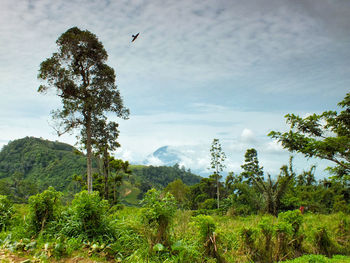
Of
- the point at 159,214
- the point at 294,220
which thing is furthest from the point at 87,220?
the point at 294,220

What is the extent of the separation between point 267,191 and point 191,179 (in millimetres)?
101630

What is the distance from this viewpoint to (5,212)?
19.8 ft

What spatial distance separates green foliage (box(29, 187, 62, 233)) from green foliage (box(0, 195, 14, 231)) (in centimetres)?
94

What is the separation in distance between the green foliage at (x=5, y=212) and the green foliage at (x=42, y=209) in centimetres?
94

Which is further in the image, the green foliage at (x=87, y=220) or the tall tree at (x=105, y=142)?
the tall tree at (x=105, y=142)

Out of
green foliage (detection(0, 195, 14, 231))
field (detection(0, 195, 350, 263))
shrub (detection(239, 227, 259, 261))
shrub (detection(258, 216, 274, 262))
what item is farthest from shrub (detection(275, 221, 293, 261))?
A: green foliage (detection(0, 195, 14, 231))

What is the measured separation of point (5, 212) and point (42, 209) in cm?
141

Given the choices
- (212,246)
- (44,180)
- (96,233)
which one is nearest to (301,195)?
(212,246)

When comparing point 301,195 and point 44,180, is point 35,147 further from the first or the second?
point 301,195

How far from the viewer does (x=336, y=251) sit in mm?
7262

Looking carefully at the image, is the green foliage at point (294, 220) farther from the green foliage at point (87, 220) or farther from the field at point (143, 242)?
the green foliage at point (87, 220)

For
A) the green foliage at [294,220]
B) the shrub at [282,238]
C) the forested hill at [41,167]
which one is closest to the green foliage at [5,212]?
the shrub at [282,238]

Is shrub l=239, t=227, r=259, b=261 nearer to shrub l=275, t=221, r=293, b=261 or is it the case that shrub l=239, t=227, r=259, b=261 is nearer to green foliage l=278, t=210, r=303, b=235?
shrub l=275, t=221, r=293, b=261

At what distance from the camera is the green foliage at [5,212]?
5.84 meters
